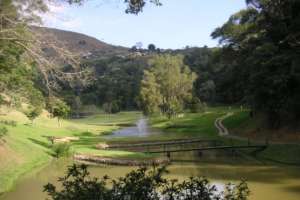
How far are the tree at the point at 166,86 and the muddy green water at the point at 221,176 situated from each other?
5504 centimetres

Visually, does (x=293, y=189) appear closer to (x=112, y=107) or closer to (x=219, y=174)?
(x=219, y=174)

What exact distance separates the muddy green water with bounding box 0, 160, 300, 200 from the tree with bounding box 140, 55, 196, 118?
5504cm

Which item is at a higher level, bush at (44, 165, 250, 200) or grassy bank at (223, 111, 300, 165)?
bush at (44, 165, 250, 200)

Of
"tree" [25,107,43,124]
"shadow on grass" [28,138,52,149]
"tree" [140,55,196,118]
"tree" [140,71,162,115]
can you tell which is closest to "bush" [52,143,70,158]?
"shadow on grass" [28,138,52,149]

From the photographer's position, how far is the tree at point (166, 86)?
9912 cm

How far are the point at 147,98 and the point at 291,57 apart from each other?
5160cm

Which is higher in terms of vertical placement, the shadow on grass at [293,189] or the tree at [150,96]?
the tree at [150,96]

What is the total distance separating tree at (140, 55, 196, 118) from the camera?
9912cm

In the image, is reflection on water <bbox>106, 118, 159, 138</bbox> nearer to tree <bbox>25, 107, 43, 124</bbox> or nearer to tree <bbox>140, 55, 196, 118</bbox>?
tree <bbox>140, 55, 196, 118</bbox>

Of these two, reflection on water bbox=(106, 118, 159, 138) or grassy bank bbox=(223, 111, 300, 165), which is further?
reflection on water bbox=(106, 118, 159, 138)

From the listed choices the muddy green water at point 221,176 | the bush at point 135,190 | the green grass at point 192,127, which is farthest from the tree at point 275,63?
the bush at point 135,190

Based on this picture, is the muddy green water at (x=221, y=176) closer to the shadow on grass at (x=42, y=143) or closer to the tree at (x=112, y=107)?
the shadow on grass at (x=42, y=143)

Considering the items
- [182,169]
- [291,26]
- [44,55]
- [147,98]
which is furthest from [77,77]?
[147,98]

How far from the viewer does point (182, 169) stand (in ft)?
126
